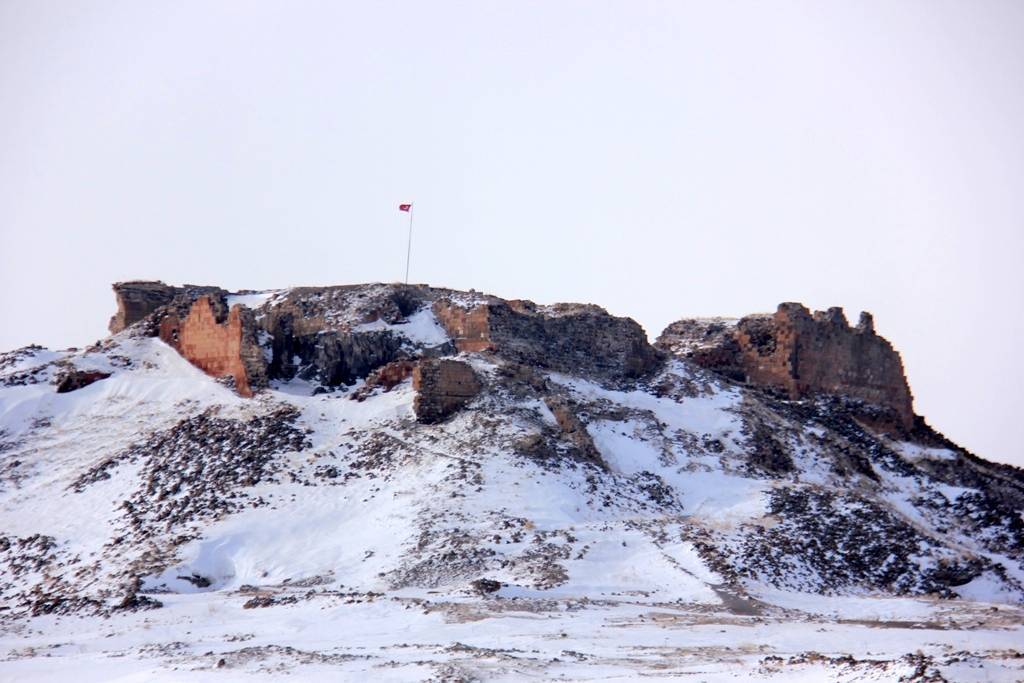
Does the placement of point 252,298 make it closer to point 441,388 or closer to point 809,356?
point 441,388

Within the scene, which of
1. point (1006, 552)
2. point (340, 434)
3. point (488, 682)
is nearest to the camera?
point (488, 682)

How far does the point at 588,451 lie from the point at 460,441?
12.7ft

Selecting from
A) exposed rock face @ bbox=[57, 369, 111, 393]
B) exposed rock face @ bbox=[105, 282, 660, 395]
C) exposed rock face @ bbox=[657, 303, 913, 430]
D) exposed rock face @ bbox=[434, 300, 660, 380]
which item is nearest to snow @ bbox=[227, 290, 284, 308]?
exposed rock face @ bbox=[105, 282, 660, 395]

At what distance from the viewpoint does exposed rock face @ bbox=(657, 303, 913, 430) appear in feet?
161

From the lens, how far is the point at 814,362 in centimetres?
4938

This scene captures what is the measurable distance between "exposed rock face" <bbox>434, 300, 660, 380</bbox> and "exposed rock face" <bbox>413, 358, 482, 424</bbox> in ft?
11.5

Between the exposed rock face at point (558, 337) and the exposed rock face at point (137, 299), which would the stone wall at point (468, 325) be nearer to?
the exposed rock face at point (558, 337)

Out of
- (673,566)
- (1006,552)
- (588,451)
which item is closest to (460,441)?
(588,451)

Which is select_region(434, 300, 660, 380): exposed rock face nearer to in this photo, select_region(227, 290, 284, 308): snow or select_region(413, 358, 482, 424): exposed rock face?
select_region(413, 358, 482, 424): exposed rock face

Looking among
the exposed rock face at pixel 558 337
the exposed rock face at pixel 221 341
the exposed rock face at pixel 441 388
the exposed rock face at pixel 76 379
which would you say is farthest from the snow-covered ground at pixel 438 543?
the exposed rock face at pixel 558 337

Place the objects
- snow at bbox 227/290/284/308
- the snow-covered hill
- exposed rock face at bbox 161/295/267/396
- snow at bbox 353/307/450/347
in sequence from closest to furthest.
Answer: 1. the snow-covered hill
2. exposed rock face at bbox 161/295/267/396
3. snow at bbox 353/307/450/347
4. snow at bbox 227/290/284/308

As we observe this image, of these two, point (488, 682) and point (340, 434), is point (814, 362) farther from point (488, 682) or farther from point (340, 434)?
point (488, 682)

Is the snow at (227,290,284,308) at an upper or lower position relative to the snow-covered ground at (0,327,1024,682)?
upper

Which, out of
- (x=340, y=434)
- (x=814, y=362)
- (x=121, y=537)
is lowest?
(x=121, y=537)
